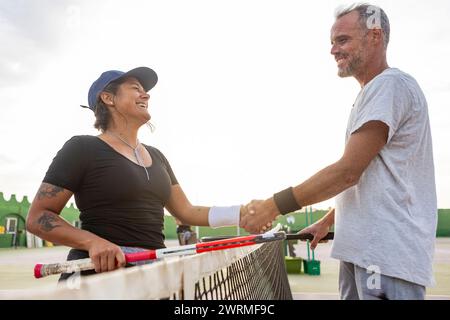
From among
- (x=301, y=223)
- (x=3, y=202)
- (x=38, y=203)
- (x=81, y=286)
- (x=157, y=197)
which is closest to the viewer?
(x=81, y=286)

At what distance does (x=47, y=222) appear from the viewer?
6.77 ft

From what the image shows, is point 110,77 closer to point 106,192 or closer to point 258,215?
point 106,192

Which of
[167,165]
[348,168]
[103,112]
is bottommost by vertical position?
[348,168]

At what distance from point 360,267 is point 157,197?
123cm

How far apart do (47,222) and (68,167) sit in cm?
30

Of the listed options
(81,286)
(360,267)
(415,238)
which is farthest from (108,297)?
(415,238)

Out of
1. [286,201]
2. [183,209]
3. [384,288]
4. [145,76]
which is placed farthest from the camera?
[183,209]

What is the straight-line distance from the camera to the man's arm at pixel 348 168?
1778 millimetres

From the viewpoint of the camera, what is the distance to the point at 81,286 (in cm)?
81

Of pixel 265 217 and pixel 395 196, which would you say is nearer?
pixel 395 196

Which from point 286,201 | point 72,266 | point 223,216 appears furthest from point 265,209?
point 72,266
